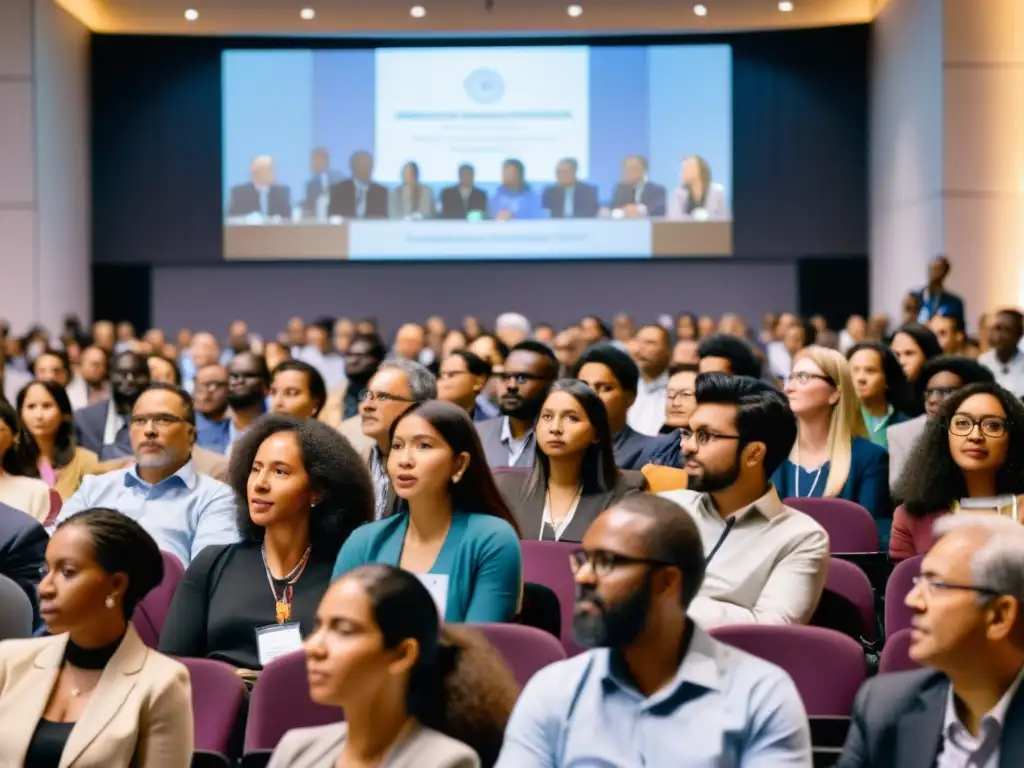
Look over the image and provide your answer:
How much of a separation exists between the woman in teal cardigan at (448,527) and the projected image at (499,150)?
45.2ft

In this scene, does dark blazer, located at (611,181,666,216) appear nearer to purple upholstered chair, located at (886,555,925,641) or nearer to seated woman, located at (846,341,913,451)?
seated woman, located at (846,341,913,451)

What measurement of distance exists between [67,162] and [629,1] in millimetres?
7059

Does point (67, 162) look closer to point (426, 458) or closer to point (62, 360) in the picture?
point (62, 360)

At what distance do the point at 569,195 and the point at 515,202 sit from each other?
2.15ft

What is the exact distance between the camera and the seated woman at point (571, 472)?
16.1ft

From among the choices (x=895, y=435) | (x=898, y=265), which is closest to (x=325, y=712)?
(x=895, y=435)

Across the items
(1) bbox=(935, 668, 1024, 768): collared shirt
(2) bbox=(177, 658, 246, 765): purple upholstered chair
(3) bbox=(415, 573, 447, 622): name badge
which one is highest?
(3) bbox=(415, 573, 447, 622): name badge

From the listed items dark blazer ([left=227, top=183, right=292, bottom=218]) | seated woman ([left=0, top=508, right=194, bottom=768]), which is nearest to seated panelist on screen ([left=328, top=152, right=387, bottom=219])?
dark blazer ([left=227, top=183, right=292, bottom=218])

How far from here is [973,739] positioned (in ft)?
8.75

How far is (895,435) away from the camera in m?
5.88

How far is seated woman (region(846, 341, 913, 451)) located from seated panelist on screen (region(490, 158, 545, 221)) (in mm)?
11460

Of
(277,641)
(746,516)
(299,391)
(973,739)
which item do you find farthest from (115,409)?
(973,739)

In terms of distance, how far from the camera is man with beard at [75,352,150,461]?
7.76m

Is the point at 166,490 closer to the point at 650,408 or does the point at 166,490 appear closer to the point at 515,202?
the point at 650,408
